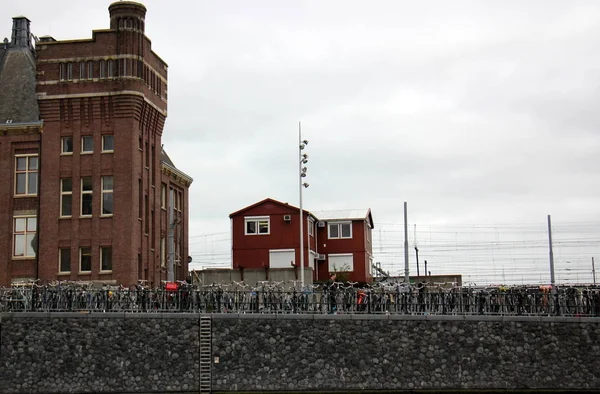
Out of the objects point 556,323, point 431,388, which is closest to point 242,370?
point 431,388

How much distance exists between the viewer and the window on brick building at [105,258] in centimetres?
5159

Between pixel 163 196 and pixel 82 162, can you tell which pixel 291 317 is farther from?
pixel 163 196

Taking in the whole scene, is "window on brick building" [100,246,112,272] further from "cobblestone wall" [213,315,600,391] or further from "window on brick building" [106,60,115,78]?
"cobblestone wall" [213,315,600,391]

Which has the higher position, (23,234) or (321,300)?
(23,234)

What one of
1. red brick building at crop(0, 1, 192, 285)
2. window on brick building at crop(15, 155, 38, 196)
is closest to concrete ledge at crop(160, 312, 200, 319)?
red brick building at crop(0, 1, 192, 285)

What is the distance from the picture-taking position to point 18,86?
55.8 m

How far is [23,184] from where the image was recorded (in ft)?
176

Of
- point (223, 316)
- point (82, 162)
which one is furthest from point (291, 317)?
point (82, 162)

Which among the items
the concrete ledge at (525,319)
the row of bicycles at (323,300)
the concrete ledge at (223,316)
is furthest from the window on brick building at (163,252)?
the concrete ledge at (525,319)

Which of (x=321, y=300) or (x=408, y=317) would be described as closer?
(x=408, y=317)

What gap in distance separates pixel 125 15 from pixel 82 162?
9.02m

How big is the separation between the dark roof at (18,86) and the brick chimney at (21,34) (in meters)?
0.38

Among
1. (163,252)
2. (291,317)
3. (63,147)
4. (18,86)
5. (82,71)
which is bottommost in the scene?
(291,317)

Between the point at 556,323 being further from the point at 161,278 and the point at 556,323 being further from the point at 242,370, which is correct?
the point at 161,278
